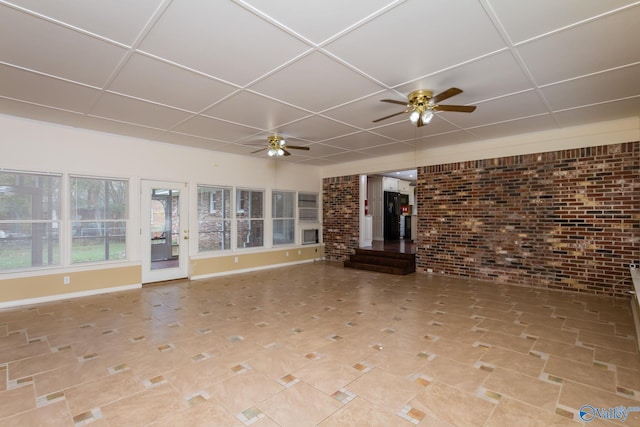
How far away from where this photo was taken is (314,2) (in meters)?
2.12

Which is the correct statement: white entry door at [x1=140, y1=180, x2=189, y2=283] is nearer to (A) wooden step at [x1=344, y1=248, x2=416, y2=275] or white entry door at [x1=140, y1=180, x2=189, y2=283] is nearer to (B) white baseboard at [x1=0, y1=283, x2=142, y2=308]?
(B) white baseboard at [x1=0, y1=283, x2=142, y2=308]

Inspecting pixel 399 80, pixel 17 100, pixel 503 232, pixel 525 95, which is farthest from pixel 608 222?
pixel 17 100

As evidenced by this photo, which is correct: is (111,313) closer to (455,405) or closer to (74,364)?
(74,364)

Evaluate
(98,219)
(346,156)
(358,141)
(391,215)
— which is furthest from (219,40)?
(391,215)

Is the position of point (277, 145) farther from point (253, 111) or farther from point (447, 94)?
point (447, 94)

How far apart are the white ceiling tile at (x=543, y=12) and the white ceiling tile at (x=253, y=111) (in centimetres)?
249

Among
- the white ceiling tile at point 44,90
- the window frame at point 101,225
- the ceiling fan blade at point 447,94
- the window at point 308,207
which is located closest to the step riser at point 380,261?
the window at point 308,207

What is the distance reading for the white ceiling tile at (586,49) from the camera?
2.37m

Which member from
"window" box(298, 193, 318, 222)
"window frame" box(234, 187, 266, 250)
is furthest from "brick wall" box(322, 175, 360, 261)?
"window frame" box(234, 187, 266, 250)

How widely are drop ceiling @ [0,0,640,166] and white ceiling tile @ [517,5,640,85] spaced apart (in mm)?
12

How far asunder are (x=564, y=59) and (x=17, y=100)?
6.06 m

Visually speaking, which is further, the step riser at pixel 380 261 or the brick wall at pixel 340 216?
the brick wall at pixel 340 216

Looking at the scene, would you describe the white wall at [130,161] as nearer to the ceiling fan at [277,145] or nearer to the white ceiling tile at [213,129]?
the white ceiling tile at [213,129]

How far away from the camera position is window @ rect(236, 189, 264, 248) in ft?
23.6
